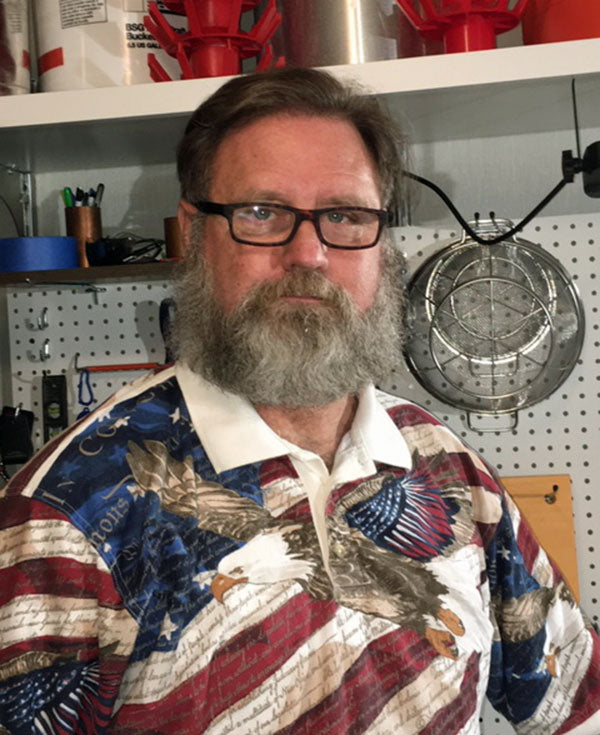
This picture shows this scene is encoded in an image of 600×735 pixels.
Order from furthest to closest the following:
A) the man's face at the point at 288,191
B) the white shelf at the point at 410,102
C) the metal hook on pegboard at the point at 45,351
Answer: the metal hook on pegboard at the point at 45,351, the white shelf at the point at 410,102, the man's face at the point at 288,191

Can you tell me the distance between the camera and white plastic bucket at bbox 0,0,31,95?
132 cm

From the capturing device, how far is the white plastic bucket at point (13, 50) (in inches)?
51.8

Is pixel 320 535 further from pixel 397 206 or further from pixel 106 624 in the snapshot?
pixel 397 206

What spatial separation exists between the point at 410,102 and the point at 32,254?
0.51m

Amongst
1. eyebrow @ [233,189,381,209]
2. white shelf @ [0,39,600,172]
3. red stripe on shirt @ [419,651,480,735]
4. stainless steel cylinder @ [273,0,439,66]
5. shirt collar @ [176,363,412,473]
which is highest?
stainless steel cylinder @ [273,0,439,66]

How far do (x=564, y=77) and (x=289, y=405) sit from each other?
1.69 ft

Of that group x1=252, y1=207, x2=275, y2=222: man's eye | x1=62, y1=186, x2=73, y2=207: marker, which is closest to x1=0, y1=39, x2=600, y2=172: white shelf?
x1=62, y1=186, x2=73, y2=207: marker

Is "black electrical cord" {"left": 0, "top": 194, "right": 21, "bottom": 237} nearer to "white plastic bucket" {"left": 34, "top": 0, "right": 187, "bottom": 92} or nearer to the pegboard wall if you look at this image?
the pegboard wall

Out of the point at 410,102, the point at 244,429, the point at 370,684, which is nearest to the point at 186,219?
the point at 244,429

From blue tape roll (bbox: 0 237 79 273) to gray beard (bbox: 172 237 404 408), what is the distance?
0.35m

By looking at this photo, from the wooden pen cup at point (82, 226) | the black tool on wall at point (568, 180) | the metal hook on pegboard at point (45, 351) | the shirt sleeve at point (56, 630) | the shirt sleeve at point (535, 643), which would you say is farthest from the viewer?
the metal hook on pegboard at point (45, 351)

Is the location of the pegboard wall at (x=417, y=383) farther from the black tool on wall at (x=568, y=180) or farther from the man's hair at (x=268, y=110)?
the man's hair at (x=268, y=110)

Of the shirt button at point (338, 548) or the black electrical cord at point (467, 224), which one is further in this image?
the black electrical cord at point (467, 224)

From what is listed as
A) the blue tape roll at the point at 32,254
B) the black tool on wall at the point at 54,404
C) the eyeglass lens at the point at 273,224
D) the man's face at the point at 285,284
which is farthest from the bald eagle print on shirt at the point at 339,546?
the black tool on wall at the point at 54,404
